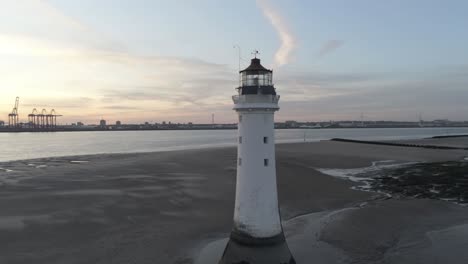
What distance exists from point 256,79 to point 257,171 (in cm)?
207

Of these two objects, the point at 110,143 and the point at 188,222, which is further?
the point at 110,143

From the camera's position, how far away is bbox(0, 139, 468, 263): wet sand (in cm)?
1122

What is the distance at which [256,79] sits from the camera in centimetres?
858

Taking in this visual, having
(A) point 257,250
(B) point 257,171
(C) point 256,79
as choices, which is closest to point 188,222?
(A) point 257,250

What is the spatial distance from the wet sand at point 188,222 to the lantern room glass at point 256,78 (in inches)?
208

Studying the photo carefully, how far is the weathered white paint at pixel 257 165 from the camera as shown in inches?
329

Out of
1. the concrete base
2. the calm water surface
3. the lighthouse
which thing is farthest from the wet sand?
the calm water surface

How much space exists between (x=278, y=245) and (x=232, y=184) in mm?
13389

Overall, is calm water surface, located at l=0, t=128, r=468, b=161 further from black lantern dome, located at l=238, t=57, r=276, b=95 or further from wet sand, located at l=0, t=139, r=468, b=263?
black lantern dome, located at l=238, t=57, r=276, b=95

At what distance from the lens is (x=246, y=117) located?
845cm

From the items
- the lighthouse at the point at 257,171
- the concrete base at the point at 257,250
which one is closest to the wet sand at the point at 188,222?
the concrete base at the point at 257,250

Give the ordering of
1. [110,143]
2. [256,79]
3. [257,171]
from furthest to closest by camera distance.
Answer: [110,143], [256,79], [257,171]

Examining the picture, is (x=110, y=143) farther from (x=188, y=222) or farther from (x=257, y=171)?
(x=257, y=171)

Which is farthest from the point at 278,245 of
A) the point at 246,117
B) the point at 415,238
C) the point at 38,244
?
the point at 38,244
